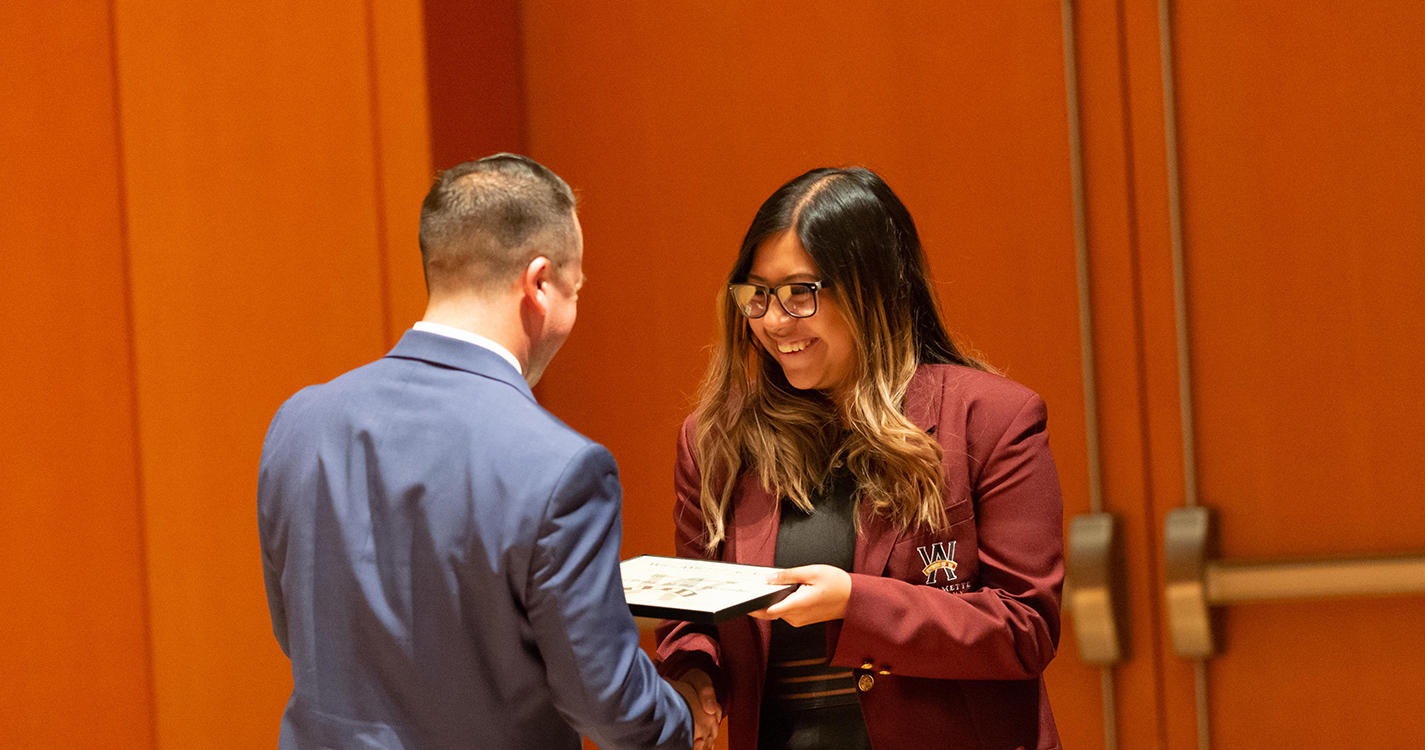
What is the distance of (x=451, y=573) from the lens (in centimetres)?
139

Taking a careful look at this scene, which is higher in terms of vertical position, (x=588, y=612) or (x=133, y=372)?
(x=133, y=372)

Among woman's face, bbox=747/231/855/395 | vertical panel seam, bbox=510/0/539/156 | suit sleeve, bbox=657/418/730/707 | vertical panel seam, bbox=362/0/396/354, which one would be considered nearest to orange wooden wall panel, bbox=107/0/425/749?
vertical panel seam, bbox=362/0/396/354

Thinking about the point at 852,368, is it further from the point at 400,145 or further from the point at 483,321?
the point at 400,145

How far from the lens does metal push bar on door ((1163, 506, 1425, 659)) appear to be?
8.17 feet

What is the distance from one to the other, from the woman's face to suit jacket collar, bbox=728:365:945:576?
125 millimetres

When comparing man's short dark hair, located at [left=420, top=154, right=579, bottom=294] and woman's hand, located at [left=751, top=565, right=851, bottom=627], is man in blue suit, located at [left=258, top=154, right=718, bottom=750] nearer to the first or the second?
man's short dark hair, located at [left=420, top=154, right=579, bottom=294]

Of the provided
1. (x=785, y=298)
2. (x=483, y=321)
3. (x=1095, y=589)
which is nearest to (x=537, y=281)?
(x=483, y=321)

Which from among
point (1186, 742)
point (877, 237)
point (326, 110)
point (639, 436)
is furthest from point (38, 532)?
point (1186, 742)

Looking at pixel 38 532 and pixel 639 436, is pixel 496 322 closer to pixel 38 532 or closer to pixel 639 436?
pixel 639 436

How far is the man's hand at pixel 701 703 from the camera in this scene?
1.80 metres

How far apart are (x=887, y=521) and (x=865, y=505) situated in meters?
0.04

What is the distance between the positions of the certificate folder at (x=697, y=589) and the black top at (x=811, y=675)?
0.09m

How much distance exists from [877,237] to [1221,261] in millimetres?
980

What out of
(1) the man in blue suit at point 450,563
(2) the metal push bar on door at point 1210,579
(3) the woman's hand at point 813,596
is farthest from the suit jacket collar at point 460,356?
(2) the metal push bar on door at point 1210,579
